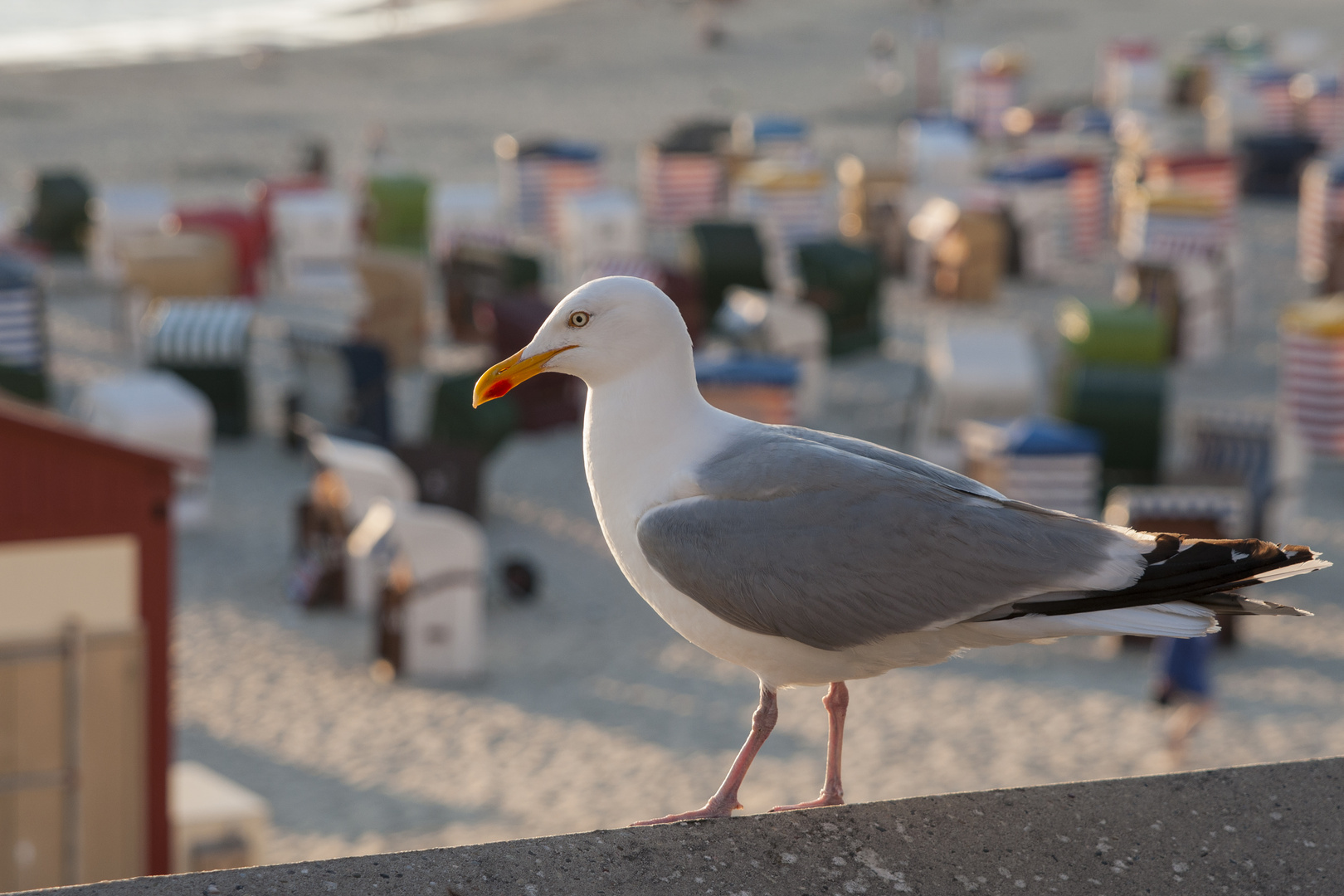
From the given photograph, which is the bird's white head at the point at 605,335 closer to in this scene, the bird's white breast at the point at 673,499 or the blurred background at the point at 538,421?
the bird's white breast at the point at 673,499

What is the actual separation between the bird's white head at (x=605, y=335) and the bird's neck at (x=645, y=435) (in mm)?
41

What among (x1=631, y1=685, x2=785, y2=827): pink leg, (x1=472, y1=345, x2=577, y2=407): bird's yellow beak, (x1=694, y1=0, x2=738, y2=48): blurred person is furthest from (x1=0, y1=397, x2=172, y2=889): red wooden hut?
(x1=694, y1=0, x2=738, y2=48): blurred person

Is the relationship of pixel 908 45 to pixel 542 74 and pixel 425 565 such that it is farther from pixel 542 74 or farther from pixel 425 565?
pixel 425 565

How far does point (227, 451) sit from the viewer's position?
2036 cm

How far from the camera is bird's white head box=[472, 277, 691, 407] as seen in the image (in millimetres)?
3891

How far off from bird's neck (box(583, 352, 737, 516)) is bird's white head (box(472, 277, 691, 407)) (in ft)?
0.13

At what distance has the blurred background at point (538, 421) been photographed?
10.3m

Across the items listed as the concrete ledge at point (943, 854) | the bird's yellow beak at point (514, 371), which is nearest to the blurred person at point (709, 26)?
the bird's yellow beak at point (514, 371)

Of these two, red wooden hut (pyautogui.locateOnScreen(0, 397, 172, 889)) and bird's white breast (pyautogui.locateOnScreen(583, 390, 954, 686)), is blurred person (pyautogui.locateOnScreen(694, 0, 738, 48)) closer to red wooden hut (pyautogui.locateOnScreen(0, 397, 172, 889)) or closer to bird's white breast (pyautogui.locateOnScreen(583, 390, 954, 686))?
red wooden hut (pyautogui.locateOnScreen(0, 397, 172, 889))

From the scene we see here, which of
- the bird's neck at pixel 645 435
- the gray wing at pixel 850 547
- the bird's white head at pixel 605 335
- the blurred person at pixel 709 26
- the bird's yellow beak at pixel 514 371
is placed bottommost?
the gray wing at pixel 850 547

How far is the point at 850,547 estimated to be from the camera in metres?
3.67

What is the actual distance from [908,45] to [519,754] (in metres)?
43.9

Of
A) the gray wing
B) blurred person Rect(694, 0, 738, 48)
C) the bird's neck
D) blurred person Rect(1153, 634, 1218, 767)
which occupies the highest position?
→ blurred person Rect(694, 0, 738, 48)

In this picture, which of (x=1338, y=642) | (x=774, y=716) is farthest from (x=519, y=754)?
(x=774, y=716)
